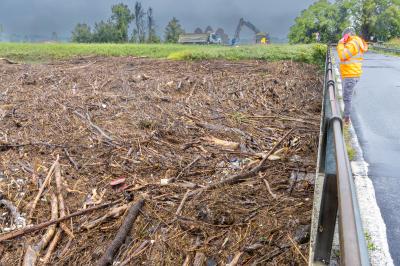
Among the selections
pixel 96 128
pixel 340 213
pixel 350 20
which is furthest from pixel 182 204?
pixel 350 20

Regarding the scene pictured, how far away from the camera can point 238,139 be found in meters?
7.78

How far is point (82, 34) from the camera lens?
89.6m

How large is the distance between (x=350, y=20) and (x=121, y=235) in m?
88.2

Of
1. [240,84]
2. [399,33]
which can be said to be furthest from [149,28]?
[240,84]

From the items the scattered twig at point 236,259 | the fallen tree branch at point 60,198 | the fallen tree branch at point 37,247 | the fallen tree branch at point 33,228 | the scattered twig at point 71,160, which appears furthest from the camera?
the scattered twig at point 71,160

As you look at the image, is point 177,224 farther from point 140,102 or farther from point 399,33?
point 399,33

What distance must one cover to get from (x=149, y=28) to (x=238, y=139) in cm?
9730

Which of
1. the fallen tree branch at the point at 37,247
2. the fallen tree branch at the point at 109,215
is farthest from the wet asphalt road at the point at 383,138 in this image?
the fallen tree branch at the point at 37,247


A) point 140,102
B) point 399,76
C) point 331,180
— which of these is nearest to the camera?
point 331,180

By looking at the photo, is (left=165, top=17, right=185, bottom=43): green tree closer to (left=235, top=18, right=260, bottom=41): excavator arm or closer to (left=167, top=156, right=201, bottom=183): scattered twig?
(left=235, top=18, right=260, bottom=41): excavator arm

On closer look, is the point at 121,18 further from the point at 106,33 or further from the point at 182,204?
the point at 182,204

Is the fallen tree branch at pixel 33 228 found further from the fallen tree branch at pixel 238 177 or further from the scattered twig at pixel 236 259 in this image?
the scattered twig at pixel 236 259

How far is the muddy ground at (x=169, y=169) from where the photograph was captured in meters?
4.41

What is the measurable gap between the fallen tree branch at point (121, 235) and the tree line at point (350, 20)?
78.7 meters
